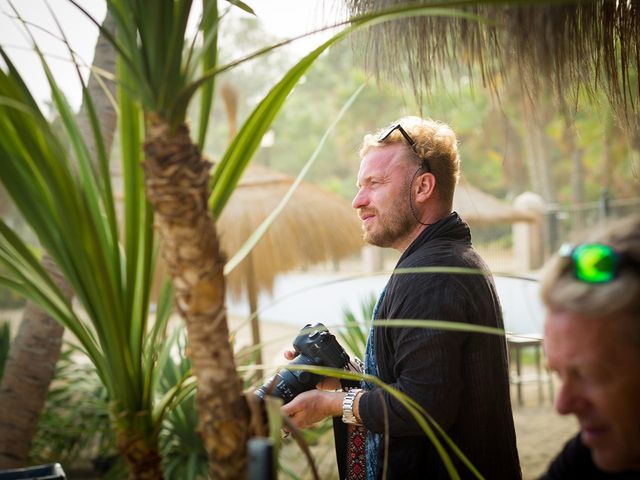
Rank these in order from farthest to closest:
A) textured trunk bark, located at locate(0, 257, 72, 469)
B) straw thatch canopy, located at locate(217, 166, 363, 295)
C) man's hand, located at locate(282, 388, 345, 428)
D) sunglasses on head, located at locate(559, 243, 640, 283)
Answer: straw thatch canopy, located at locate(217, 166, 363, 295), textured trunk bark, located at locate(0, 257, 72, 469), man's hand, located at locate(282, 388, 345, 428), sunglasses on head, located at locate(559, 243, 640, 283)

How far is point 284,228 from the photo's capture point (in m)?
6.26

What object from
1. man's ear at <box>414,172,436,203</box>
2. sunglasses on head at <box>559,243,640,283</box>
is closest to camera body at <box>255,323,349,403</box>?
man's ear at <box>414,172,436,203</box>

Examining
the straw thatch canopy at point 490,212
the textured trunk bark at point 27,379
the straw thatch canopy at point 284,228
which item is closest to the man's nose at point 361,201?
the textured trunk bark at point 27,379

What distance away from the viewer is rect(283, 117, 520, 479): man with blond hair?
1.59 meters

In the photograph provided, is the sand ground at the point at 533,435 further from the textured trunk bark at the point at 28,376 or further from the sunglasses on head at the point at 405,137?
the sunglasses on head at the point at 405,137

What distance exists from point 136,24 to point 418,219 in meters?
1.06

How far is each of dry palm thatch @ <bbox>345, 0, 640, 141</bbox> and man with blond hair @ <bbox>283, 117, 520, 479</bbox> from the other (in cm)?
27

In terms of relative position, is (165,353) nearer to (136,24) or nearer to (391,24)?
(136,24)

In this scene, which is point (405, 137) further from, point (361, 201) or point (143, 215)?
point (143, 215)

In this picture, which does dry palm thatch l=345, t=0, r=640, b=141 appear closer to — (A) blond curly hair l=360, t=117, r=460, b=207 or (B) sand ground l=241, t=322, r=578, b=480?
(A) blond curly hair l=360, t=117, r=460, b=207

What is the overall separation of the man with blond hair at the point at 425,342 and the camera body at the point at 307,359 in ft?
0.16

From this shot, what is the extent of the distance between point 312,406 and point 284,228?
4.68 m

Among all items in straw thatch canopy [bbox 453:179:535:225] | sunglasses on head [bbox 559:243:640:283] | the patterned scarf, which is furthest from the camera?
straw thatch canopy [bbox 453:179:535:225]

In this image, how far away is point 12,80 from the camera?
1.02 metres
